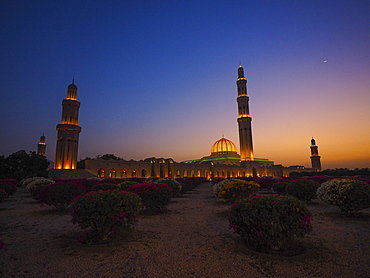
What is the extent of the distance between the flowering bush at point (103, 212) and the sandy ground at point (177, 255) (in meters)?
0.41

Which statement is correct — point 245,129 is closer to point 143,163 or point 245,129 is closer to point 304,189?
point 143,163

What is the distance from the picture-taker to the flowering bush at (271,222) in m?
4.37

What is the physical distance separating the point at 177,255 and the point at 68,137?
51797 mm

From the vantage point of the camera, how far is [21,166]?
119 feet

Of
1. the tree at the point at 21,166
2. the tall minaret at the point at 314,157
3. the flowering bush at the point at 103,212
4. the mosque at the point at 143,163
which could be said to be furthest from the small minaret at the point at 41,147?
the tall minaret at the point at 314,157

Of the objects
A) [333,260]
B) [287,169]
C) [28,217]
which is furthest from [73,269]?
[287,169]

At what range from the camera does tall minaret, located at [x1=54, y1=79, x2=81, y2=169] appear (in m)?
47.8

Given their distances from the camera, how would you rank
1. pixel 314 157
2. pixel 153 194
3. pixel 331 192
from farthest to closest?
1. pixel 314 157
2. pixel 153 194
3. pixel 331 192

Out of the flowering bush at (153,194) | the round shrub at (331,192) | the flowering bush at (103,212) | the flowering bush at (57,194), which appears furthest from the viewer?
the flowering bush at (57,194)

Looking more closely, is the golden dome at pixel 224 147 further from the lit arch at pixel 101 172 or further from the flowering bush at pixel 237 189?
the flowering bush at pixel 237 189

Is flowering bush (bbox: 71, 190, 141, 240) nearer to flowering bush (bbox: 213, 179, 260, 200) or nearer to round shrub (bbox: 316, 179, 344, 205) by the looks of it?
flowering bush (bbox: 213, 179, 260, 200)

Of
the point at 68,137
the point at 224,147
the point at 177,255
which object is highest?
the point at 224,147

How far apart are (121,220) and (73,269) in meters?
1.45

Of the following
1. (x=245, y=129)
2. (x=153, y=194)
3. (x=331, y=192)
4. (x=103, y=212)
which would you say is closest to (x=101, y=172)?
(x=153, y=194)
